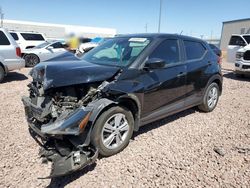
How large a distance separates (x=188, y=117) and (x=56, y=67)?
3.14 metres

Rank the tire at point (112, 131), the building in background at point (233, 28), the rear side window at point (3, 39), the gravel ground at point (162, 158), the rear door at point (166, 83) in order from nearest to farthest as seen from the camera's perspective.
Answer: the gravel ground at point (162, 158) → the tire at point (112, 131) → the rear door at point (166, 83) → the rear side window at point (3, 39) → the building in background at point (233, 28)

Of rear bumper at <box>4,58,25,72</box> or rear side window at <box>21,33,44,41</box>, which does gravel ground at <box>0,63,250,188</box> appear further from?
rear side window at <box>21,33,44,41</box>

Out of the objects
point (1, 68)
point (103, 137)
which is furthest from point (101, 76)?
point (1, 68)

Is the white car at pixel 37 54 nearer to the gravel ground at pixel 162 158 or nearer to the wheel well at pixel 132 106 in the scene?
the gravel ground at pixel 162 158

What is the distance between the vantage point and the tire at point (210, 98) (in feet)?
16.9

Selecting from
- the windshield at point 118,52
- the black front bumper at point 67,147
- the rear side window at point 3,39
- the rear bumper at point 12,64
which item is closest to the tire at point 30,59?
the rear bumper at point 12,64

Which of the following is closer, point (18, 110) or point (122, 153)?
point (122, 153)

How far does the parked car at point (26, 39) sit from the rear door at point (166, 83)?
38.7ft

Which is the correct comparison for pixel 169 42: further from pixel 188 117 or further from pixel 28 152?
pixel 28 152

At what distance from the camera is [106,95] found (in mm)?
3119

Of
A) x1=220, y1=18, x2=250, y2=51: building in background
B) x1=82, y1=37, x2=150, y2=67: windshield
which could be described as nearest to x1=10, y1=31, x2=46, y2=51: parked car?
x1=82, y1=37, x2=150, y2=67: windshield

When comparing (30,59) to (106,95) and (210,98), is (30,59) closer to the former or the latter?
(210,98)

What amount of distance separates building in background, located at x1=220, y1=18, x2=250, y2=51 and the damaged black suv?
35.8 m

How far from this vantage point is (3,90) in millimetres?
7035
